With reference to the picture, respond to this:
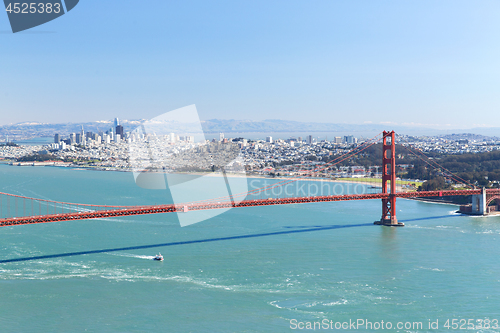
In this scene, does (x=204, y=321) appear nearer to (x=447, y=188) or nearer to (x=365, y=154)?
(x=447, y=188)

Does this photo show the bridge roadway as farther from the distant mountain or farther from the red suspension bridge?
the distant mountain

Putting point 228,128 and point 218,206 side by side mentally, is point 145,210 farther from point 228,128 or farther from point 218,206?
point 228,128

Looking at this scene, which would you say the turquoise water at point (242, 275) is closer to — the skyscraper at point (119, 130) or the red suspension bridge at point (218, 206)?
the red suspension bridge at point (218, 206)

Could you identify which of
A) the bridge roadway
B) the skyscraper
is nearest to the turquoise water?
the bridge roadway

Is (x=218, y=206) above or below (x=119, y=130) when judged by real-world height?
below

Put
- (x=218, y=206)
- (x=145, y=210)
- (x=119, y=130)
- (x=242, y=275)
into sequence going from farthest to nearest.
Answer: (x=119, y=130) < (x=218, y=206) < (x=145, y=210) < (x=242, y=275)

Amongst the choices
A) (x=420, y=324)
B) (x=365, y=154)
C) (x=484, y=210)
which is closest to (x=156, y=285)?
(x=420, y=324)

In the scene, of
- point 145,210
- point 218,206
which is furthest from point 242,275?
point 218,206

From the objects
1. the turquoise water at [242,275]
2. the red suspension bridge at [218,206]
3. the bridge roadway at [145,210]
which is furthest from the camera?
the red suspension bridge at [218,206]

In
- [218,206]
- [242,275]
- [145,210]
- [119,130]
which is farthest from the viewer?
[119,130]

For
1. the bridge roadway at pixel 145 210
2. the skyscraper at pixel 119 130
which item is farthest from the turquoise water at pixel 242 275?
the skyscraper at pixel 119 130
